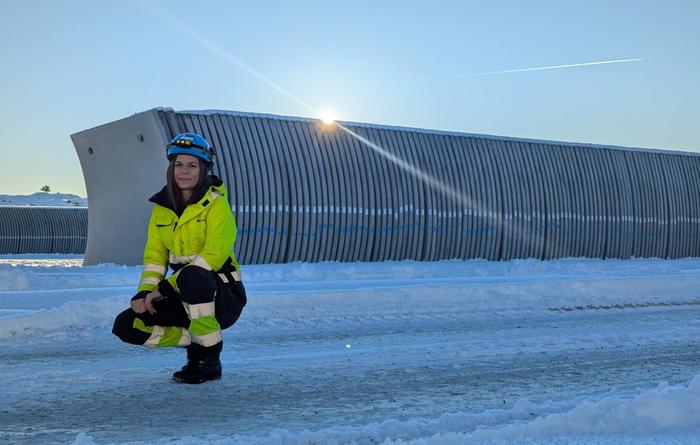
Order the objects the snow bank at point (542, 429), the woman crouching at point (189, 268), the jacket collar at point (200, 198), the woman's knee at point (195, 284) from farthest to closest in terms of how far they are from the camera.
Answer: the jacket collar at point (200, 198)
the woman crouching at point (189, 268)
the woman's knee at point (195, 284)
the snow bank at point (542, 429)

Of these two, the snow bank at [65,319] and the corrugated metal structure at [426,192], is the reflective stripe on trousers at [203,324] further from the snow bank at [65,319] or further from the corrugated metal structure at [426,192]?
the corrugated metal structure at [426,192]

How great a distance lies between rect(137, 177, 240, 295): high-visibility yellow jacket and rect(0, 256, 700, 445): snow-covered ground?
2.54ft

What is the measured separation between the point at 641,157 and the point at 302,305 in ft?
50.6

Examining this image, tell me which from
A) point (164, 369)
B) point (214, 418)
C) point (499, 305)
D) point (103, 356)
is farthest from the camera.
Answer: point (499, 305)

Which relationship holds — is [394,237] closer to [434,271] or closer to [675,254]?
[434,271]

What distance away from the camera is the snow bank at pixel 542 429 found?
12.8 feet

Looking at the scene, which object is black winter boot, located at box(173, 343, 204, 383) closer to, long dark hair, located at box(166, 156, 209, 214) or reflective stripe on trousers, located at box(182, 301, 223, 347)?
reflective stripe on trousers, located at box(182, 301, 223, 347)

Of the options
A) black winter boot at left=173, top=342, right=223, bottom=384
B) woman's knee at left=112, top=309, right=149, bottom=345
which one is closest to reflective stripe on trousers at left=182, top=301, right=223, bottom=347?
black winter boot at left=173, top=342, right=223, bottom=384

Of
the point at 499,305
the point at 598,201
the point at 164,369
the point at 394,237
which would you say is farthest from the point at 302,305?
the point at 598,201

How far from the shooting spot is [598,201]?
20469 mm

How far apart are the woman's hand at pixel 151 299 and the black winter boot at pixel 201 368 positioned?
43cm

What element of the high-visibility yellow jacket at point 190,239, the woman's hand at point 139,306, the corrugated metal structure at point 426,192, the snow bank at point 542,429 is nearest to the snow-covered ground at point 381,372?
the snow bank at point 542,429

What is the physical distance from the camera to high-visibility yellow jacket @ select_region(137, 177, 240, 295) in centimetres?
516

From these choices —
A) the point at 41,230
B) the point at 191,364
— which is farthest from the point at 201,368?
the point at 41,230
